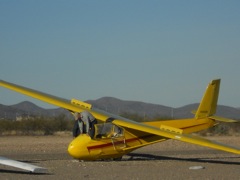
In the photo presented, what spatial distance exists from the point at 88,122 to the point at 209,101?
22.9ft

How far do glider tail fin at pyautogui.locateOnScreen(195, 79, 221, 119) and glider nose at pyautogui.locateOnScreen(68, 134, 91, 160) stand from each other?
22.7ft

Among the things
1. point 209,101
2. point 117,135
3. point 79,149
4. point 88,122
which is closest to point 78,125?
point 88,122

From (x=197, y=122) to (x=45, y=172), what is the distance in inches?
386

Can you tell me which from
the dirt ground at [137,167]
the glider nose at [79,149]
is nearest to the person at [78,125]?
the glider nose at [79,149]

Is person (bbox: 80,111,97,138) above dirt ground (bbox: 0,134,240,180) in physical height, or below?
above

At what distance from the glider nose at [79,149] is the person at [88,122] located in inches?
16.0

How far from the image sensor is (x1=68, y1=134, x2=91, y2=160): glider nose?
2072 cm

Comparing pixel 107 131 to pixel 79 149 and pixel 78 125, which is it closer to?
pixel 78 125

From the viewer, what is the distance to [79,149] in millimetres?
20750

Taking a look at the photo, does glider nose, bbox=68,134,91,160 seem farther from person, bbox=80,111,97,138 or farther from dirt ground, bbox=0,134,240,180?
person, bbox=80,111,97,138

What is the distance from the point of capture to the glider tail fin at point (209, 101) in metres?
26.2

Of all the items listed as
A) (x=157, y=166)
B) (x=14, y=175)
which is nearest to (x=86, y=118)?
(x=157, y=166)

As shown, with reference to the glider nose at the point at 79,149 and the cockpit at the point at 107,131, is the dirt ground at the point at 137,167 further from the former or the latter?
the cockpit at the point at 107,131

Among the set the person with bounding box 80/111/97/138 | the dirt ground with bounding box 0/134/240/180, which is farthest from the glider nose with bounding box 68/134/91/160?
the person with bounding box 80/111/97/138
